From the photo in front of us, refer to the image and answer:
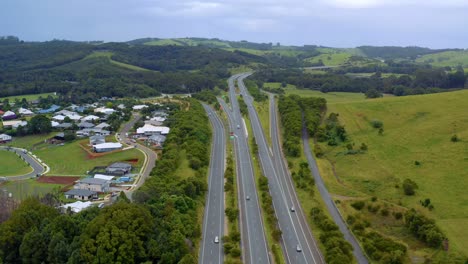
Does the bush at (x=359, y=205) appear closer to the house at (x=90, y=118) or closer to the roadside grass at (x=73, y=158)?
the roadside grass at (x=73, y=158)

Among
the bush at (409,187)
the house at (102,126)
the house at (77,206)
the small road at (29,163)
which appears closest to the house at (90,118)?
the house at (102,126)

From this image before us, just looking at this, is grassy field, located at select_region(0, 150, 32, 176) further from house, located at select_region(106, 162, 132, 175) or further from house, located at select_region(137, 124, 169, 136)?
house, located at select_region(137, 124, 169, 136)

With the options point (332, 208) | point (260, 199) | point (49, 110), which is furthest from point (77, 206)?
point (49, 110)

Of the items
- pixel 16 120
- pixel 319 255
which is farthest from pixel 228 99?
pixel 319 255

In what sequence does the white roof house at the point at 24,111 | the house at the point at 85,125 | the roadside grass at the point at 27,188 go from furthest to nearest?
the white roof house at the point at 24,111 < the house at the point at 85,125 < the roadside grass at the point at 27,188

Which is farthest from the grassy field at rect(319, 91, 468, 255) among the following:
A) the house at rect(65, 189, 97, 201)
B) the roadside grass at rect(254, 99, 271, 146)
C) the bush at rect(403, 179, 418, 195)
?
the house at rect(65, 189, 97, 201)

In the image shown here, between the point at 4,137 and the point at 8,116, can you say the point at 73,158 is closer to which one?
the point at 4,137
